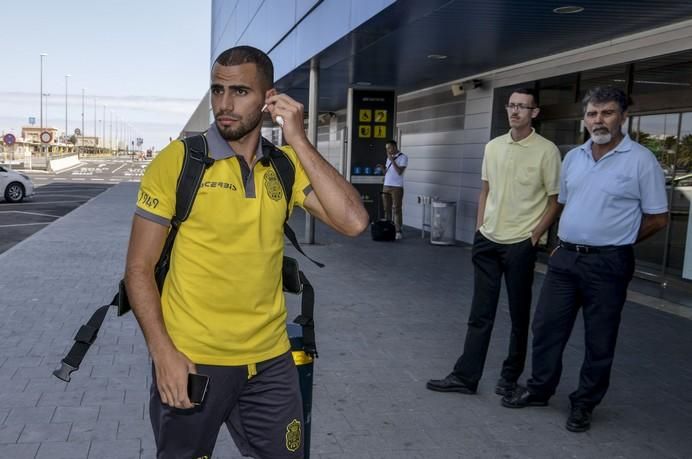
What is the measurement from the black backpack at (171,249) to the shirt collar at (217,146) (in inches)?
0.7

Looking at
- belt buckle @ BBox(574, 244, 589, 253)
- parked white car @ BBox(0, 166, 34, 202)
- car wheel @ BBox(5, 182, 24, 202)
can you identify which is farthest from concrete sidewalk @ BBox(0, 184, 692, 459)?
car wheel @ BBox(5, 182, 24, 202)

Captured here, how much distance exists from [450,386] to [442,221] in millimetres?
8599

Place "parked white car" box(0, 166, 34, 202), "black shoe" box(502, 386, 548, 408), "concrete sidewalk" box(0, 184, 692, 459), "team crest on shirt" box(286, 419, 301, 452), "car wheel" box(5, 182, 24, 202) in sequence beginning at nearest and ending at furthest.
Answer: "team crest on shirt" box(286, 419, 301, 452)
"concrete sidewalk" box(0, 184, 692, 459)
"black shoe" box(502, 386, 548, 408)
"parked white car" box(0, 166, 34, 202)
"car wheel" box(5, 182, 24, 202)

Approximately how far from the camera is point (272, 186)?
2.24 metres

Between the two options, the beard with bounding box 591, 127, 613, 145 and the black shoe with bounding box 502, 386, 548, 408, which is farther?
the black shoe with bounding box 502, 386, 548, 408

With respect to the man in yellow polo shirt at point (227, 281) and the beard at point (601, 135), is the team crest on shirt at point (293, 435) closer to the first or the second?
the man in yellow polo shirt at point (227, 281)

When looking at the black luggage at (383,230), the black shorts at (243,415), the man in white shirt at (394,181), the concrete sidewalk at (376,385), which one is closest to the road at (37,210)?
the concrete sidewalk at (376,385)

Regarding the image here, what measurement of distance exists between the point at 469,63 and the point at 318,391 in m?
8.23

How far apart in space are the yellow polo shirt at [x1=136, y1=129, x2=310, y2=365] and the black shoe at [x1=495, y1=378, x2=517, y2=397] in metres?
2.86

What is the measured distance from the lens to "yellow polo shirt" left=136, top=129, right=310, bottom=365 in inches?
Answer: 81.2

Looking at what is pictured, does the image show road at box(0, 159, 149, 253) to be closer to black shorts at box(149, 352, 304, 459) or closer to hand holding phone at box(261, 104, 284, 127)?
black shorts at box(149, 352, 304, 459)

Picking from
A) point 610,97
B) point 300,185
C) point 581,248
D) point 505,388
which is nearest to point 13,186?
point 505,388

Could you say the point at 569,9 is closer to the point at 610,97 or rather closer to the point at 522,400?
the point at 610,97

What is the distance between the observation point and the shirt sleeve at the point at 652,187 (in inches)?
156
